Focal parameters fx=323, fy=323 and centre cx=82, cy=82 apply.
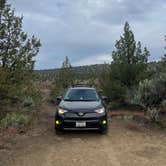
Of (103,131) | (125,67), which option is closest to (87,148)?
(103,131)

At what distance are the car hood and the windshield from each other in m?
0.51

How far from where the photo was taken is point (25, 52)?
1160 cm

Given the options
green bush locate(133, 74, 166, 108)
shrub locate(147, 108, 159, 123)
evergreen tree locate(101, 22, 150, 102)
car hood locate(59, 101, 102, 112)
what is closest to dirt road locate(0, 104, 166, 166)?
car hood locate(59, 101, 102, 112)

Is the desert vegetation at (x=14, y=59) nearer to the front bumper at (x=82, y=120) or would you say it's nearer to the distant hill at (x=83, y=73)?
the front bumper at (x=82, y=120)

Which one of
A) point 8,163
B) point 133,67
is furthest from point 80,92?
point 133,67

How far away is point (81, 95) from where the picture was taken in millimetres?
12719

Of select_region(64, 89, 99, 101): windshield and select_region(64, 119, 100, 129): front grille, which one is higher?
select_region(64, 89, 99, 101): windshield

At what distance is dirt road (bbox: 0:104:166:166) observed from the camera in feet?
25.8

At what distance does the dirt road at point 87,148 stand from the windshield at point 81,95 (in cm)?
136

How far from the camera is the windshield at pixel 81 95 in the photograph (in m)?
12.4

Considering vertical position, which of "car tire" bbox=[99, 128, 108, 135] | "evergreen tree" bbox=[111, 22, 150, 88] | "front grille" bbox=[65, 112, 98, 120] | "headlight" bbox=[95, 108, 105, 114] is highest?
"evergreen tree" bbox=[111, 22, 150, 88]

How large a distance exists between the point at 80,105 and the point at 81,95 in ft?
4.25

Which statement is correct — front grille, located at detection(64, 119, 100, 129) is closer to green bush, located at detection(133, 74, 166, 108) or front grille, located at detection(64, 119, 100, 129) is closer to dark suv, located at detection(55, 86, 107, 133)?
dark suv, located at detection(55, 86, 107, 133)

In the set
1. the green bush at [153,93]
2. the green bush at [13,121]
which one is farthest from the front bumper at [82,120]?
the green bush at [153,93]
